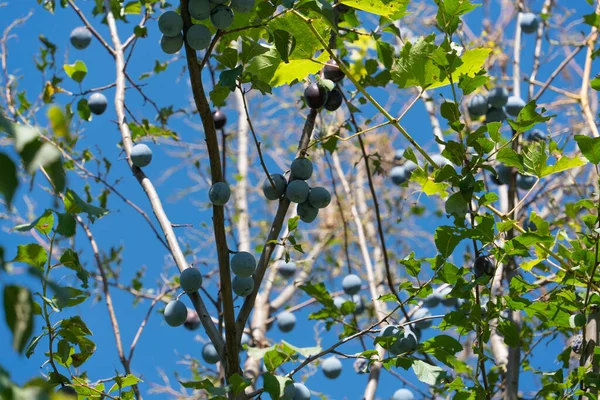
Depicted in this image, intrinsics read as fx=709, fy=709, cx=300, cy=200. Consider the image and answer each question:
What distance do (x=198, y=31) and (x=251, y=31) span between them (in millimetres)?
252

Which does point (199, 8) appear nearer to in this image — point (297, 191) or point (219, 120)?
point (297, 191)

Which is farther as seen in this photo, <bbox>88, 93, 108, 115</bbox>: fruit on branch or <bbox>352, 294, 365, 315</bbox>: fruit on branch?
<bbox>352, 294, 365, 315</bbox>: fruit on branch

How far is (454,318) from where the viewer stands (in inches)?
64.0

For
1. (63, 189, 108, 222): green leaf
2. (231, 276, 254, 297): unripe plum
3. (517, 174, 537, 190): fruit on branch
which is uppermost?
(517, 174, 537, 190): fruit on branch

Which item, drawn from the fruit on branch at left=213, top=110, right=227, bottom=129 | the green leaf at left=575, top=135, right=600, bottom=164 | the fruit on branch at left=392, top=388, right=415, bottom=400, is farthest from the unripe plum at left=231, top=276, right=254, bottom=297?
the fruit on branch at left=392, top=388, right=415, bottom=400

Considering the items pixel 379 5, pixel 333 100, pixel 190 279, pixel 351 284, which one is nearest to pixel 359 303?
pixel 351 284

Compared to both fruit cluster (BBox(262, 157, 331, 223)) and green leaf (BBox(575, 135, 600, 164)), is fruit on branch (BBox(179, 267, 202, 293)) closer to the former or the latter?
fruit cluster (BBox(262, 157, 331, 223))

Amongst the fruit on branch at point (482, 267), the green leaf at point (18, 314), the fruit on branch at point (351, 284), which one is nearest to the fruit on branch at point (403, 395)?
the fruit on branch at point (351, 284)

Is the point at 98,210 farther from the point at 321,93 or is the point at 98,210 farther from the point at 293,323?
the point at 293,323

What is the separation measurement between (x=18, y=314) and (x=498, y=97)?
2.42m

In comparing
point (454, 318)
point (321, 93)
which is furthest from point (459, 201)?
point (321, 93)

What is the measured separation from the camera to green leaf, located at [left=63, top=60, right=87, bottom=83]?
8.34 feet

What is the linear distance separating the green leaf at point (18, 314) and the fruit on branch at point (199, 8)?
0.90 meters

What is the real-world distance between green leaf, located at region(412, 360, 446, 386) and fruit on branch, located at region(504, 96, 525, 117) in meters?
1.51
